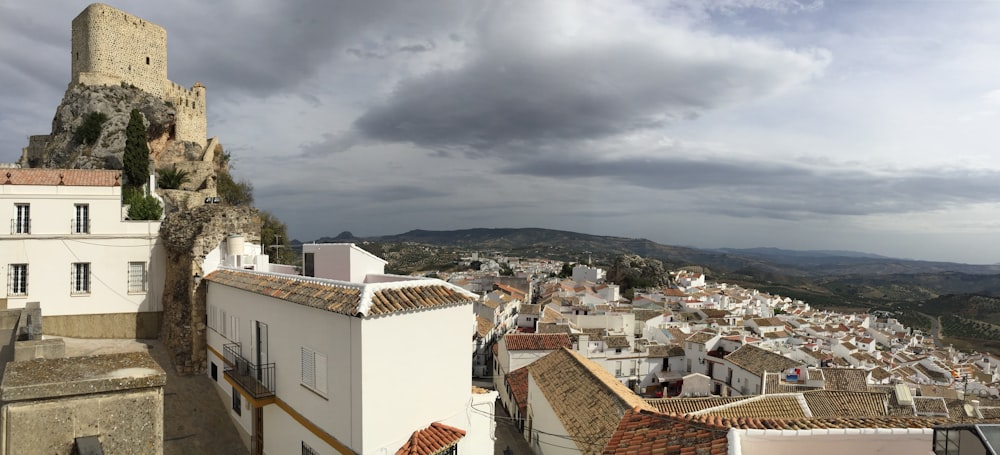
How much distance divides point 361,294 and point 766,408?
15092 millimetres

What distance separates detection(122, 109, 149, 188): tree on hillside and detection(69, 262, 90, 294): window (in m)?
12.7

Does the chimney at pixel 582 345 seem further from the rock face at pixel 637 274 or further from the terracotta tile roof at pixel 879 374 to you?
the rock face at pixel 637 274

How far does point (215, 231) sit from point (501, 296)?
114 feet

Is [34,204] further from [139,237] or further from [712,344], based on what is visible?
[712,344]

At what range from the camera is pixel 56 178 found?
1700 cm

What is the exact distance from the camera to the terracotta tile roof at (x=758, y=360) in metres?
31.0

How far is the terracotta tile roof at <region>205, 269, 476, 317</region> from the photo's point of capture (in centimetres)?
892

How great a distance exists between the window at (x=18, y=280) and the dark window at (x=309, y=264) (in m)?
8.97

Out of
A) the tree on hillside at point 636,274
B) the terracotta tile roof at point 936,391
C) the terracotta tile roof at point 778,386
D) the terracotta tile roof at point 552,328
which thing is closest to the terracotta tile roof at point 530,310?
the terracotta tile roof at point 552,328

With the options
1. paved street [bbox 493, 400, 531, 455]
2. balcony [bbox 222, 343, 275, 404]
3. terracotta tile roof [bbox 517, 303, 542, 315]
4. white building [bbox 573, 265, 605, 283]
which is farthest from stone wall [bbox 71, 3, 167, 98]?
white building [bbox 573, 265, 605, 283]

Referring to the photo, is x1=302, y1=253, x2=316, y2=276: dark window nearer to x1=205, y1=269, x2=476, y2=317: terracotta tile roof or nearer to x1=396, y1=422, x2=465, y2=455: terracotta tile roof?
x1=205, y1=269, x2=476, y2=317: terracotta tile roof

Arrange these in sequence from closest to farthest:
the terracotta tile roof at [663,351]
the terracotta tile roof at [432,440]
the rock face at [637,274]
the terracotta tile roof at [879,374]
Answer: the terracotta tile roof at [432,440] → the terracotta tile roof at [879,374] → the terracotta tile roof at [663,351] → the rock face at [637,274]

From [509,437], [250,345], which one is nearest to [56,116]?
[250,345]

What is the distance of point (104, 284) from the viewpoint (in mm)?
16875
